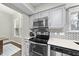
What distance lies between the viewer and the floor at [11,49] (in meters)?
1.32

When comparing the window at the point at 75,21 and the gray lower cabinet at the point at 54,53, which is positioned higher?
the window at the point at 75,21

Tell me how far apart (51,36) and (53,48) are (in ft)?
0.53

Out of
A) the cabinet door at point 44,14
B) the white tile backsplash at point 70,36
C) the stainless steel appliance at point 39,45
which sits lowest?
the stainless steel appliance at point 39,45

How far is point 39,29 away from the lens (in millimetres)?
1332

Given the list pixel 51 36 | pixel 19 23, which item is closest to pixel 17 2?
pixel 19 23

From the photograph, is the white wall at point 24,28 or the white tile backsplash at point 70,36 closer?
the white tile backsplash at point 70,36

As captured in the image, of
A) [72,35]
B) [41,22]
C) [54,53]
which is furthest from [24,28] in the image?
[72,35]

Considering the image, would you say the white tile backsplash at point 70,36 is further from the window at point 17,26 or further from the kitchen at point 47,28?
the window at point 17,26

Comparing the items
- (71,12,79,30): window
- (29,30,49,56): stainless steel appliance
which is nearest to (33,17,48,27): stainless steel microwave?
(29,30,49,56): stainless steel appliance

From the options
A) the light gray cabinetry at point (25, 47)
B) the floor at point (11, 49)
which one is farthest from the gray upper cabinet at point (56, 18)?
the floor at point (11, 49)

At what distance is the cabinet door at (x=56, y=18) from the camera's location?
49.5 inches

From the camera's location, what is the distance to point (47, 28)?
1313 millimetres

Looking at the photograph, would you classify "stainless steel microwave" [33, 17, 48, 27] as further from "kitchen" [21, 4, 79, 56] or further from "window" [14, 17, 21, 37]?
"window" [14, 17, 21, 37]

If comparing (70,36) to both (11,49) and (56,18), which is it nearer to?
(56,18)
